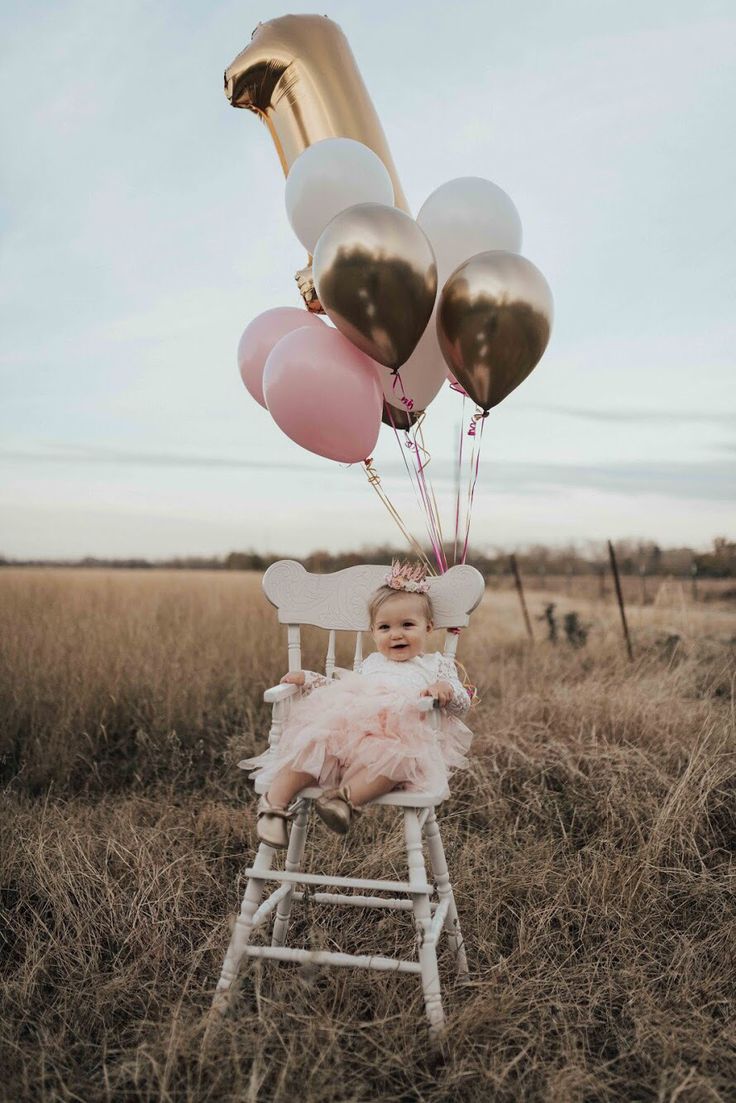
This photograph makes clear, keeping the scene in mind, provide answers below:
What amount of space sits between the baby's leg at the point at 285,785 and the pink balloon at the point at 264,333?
1.26 metres

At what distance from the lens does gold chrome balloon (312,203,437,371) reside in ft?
7.23

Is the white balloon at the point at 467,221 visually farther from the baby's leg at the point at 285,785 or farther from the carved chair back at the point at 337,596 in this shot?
the baby's leg at the point at 285,785

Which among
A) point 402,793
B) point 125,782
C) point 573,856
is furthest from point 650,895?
point 125,782

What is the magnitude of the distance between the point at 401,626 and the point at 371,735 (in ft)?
1.22

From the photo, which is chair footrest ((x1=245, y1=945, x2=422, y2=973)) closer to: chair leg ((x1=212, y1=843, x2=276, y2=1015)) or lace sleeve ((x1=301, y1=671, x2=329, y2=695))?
chair leg ((x1=212, y1=843, x2=276, y2=1015))

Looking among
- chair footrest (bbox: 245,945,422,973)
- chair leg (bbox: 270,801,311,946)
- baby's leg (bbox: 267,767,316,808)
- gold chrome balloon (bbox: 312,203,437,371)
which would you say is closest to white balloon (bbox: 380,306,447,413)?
gold chrome balloon (bbox: 312,203,437,371)

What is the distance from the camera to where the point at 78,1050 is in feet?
6.08

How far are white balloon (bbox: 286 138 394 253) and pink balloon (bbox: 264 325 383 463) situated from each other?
413 millimetres

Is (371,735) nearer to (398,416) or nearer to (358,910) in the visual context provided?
(358,910)

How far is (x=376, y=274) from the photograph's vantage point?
2207 millimetres

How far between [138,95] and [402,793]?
3.79 m

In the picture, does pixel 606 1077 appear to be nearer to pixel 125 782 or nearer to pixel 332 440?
pixel 332 440

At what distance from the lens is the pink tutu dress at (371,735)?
195cm

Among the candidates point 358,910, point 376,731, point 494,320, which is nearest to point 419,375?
point 494,320
